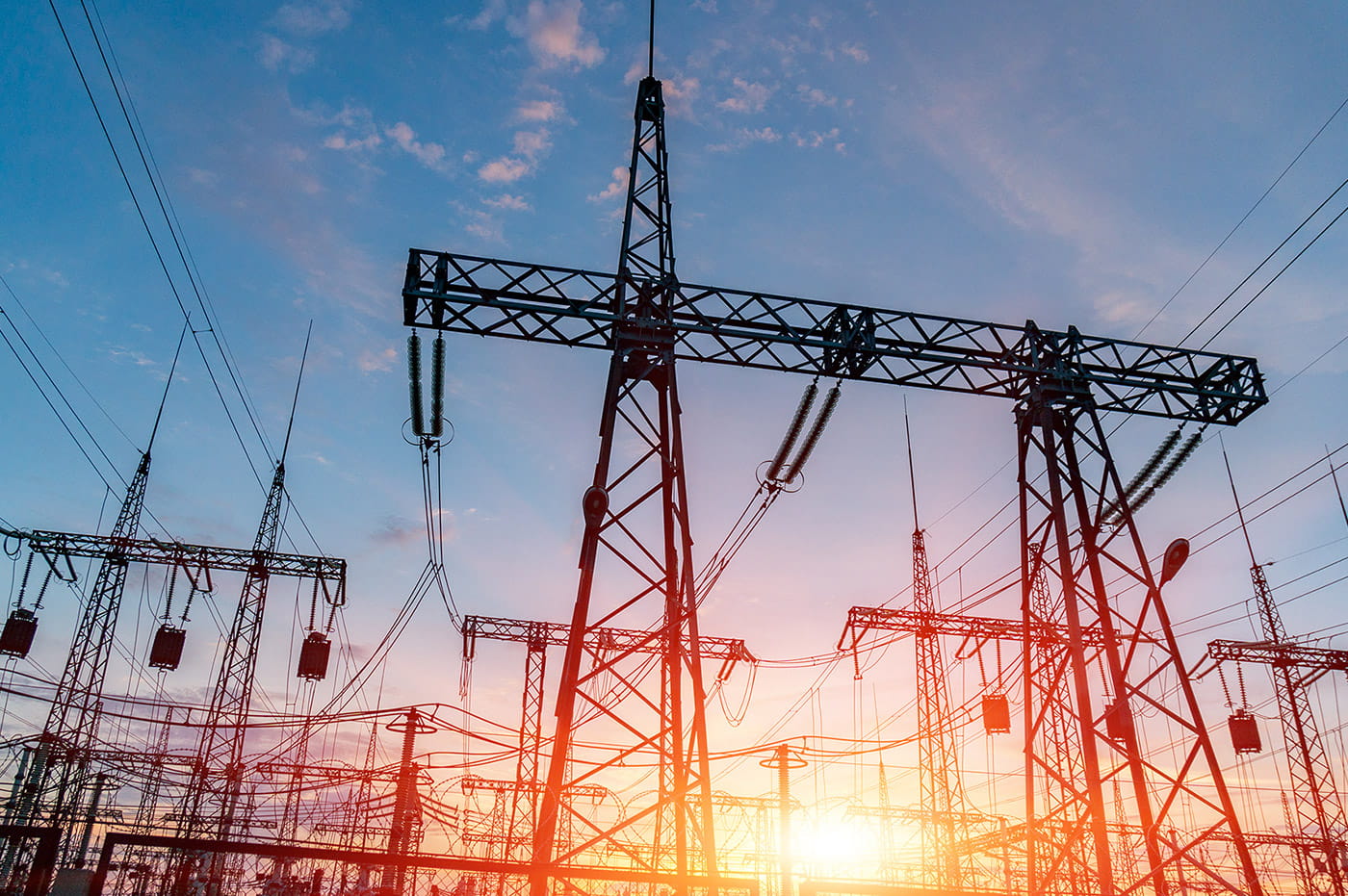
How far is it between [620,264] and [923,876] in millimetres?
26843

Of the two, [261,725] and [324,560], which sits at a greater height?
[324,560]

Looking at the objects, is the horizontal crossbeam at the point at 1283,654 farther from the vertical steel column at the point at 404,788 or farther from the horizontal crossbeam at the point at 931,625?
the vertical steel column at the point at 404,788

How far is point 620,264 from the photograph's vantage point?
14359mm

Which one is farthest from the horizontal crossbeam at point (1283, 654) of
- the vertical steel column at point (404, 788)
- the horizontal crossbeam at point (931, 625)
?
the vertical steel column at point (404, 788)

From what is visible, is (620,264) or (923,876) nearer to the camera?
(620,264)

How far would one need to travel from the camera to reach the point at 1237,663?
1344 inches

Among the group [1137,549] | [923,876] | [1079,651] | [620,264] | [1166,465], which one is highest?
[620,264]

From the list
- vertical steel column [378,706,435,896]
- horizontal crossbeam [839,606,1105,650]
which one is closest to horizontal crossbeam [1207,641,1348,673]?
horizontal crossbeam [839,606,1105,650]

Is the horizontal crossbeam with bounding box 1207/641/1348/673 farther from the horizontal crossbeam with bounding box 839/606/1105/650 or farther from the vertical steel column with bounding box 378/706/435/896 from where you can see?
the vertical steel column with bounding box 378/706/435/896

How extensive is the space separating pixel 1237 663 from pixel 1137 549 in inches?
1030

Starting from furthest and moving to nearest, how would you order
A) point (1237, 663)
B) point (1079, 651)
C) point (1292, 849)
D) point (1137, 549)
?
point (1292, 849)
point (1237, 663)
point (1137, 549)
point (1079, 651)

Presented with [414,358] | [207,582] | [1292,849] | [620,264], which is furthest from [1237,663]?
[207,582]

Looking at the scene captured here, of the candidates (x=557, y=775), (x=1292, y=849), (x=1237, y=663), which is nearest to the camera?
(x=557, y=775)

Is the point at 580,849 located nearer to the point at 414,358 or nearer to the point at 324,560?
the point at 414,358
